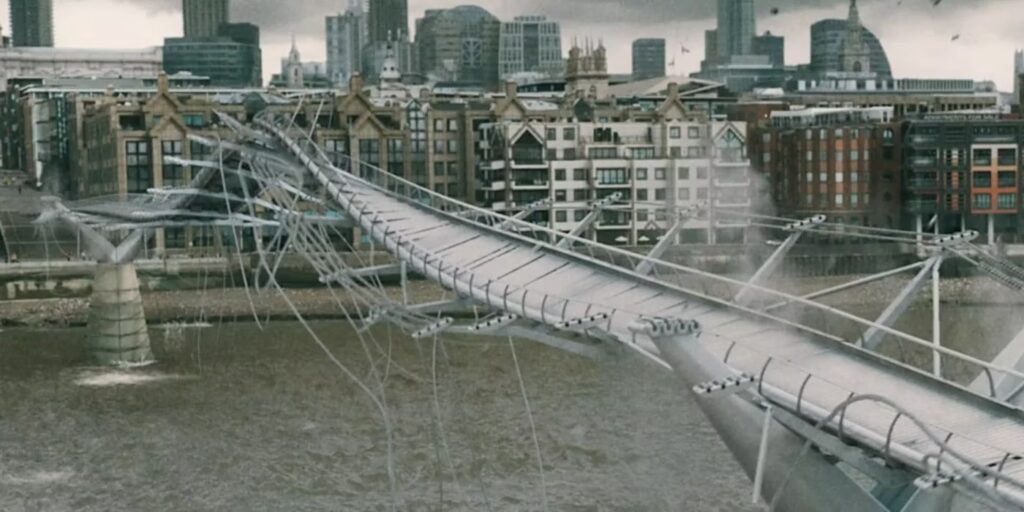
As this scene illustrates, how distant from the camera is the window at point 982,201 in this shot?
18.7 metres

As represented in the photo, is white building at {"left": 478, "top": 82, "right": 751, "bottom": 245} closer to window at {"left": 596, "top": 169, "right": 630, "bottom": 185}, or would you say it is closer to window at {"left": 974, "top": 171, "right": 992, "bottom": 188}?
window at {"left": 596, "top": 169, "right": 630, "bottom": 185}

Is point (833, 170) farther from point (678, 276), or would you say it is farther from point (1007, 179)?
point (678, 276)

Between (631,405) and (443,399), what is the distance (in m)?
1.12

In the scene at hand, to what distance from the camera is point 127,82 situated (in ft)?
66.4

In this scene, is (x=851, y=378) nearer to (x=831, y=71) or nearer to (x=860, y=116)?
(x=860, y=116)

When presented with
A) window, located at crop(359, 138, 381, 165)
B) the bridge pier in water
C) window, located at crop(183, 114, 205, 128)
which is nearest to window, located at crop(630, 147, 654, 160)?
window, located at crop(359, 138, 381, 165)

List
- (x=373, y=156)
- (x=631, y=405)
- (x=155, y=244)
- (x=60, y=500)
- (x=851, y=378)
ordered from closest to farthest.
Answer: (x=851, y=378) < (x=60, y=500) < (x=631, y=405) < (x=155, y=244) < (x=373, y=156)

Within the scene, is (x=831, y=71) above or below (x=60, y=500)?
above

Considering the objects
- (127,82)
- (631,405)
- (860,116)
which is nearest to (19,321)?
(127,82)

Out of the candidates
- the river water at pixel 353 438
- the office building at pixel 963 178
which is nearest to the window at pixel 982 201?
the office building at pixel 963 178

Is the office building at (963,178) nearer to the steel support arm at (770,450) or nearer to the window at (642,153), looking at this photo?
the window at (642,153)

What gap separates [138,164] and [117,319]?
13.4 feet

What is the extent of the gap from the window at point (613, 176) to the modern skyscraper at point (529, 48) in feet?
29.4

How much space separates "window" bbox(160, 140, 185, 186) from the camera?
17.0m
